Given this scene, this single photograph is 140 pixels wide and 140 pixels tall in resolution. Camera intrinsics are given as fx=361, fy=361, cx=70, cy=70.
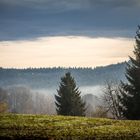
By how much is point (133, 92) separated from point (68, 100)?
65.3 ft

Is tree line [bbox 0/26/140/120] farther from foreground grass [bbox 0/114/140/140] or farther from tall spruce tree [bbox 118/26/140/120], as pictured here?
foreground grass [bbox 0/114/140/140]

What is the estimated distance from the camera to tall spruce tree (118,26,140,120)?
44594 mm

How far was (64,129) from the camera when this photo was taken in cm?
2231

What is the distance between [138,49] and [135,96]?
777cm

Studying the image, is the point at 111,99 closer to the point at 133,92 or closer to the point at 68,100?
the point at 68,100

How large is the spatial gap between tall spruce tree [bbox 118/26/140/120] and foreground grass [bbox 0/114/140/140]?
19078 mm

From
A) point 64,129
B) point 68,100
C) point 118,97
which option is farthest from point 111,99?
point 64,129

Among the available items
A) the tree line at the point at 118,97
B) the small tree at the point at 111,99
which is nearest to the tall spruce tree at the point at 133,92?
the tree line at the point at 118,97

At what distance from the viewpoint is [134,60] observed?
50.4 metres

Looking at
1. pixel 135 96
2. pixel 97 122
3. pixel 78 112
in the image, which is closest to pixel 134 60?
pixel 135 96

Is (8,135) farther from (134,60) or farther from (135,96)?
(134,60)

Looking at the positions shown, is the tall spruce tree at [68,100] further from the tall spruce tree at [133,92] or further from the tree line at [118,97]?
the tall spruce tree at [133,92]

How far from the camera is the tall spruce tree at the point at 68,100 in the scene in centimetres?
6419

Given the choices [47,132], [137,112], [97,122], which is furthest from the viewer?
[137,112]
